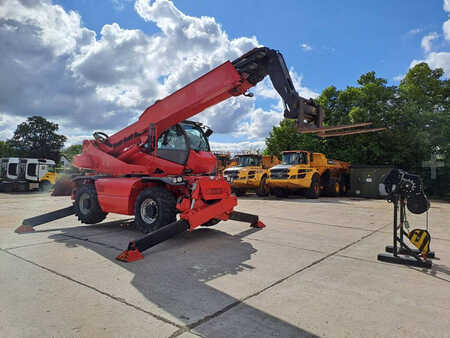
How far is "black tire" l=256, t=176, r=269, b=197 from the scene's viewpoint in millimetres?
17766

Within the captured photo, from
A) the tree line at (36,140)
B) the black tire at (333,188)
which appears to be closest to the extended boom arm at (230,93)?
the black tire at (333,188)

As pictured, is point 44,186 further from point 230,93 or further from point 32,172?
point 230,93

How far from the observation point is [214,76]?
19.7 feet

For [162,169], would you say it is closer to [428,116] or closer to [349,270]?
[349,270]

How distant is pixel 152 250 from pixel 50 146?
56.3 metres

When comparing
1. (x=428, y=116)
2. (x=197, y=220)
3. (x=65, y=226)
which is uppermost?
(x=428, y=116)

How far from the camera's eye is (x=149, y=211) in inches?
246

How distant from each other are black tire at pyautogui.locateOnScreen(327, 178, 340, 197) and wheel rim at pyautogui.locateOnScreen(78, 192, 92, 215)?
1437 cm

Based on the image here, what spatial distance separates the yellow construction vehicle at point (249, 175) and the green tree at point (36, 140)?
46.2 metres

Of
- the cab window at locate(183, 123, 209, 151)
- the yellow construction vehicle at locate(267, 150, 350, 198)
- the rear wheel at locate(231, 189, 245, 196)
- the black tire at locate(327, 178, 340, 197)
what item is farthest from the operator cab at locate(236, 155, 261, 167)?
the cab window at locate(183, 123, 209, 151)

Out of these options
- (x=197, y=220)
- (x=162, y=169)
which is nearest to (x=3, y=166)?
(x=162, y=169)

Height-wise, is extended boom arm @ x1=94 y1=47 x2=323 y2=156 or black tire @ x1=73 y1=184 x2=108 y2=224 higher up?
extended boom arm @ x1=94 y1=47 x2=323 y2=156

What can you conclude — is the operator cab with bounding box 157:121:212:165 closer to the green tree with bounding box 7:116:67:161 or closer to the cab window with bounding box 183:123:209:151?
the cab window with bounding box 183:123:209:151

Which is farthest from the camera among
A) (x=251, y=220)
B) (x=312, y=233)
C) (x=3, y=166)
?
(x=3, y=166)
